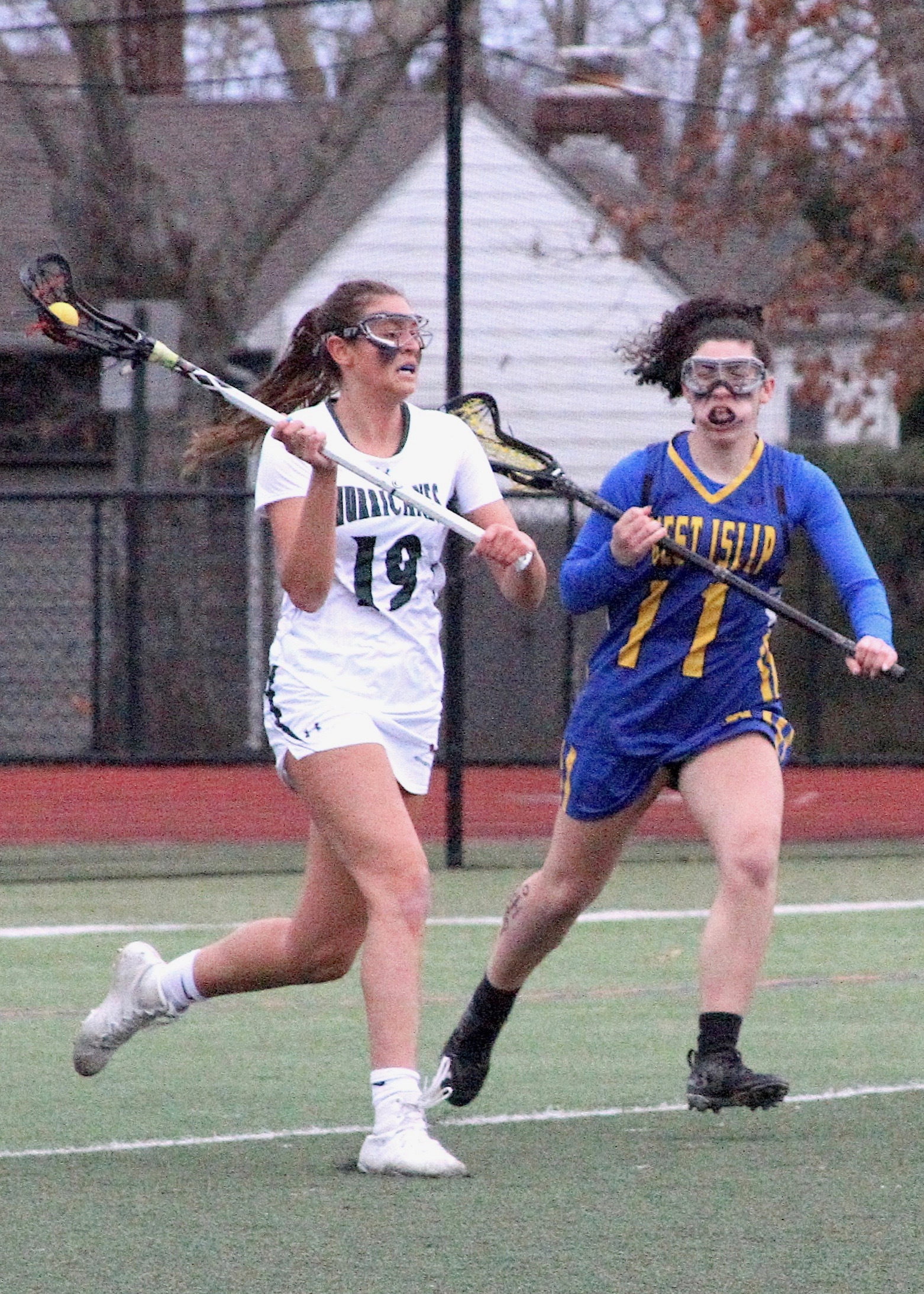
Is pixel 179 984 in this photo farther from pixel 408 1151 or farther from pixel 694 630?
pixel 694 630

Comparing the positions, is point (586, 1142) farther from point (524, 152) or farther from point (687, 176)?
point (687, 176)

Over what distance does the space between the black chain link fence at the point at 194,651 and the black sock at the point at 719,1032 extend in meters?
7.03

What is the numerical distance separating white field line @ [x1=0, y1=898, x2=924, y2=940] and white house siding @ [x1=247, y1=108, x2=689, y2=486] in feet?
9.30

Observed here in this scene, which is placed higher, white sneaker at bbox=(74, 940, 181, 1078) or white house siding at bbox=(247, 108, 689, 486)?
white house siding at bbox=(247, 108, 689, 486)

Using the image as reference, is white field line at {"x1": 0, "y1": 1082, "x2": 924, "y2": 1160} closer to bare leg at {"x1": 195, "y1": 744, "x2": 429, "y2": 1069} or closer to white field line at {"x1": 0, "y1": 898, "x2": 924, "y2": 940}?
bare leg at {"x1": 195, "y1": 744, "x2": 429, "y2": 1069}

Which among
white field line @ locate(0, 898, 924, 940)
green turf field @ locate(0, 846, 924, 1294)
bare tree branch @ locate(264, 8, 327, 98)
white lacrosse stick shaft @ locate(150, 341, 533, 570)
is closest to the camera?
green turf field @ locate(0, 846, 924, 1294)

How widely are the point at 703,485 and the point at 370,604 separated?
37.4 inches

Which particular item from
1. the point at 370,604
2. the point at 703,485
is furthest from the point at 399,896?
the point at 703,485

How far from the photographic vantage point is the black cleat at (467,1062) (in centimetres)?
586

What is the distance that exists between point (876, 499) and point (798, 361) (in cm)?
197

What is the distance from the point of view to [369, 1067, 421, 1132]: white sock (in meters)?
5.04

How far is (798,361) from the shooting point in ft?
47.5

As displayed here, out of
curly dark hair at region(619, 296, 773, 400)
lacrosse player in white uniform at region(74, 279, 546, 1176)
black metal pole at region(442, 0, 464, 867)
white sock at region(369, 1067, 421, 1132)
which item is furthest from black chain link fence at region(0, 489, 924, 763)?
white sock at region(369, 1067, 421, 1132)

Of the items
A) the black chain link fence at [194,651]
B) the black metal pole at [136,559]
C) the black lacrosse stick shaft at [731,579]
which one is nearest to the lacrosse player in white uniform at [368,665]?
the black lacrosse stick shaft at [731,579]
